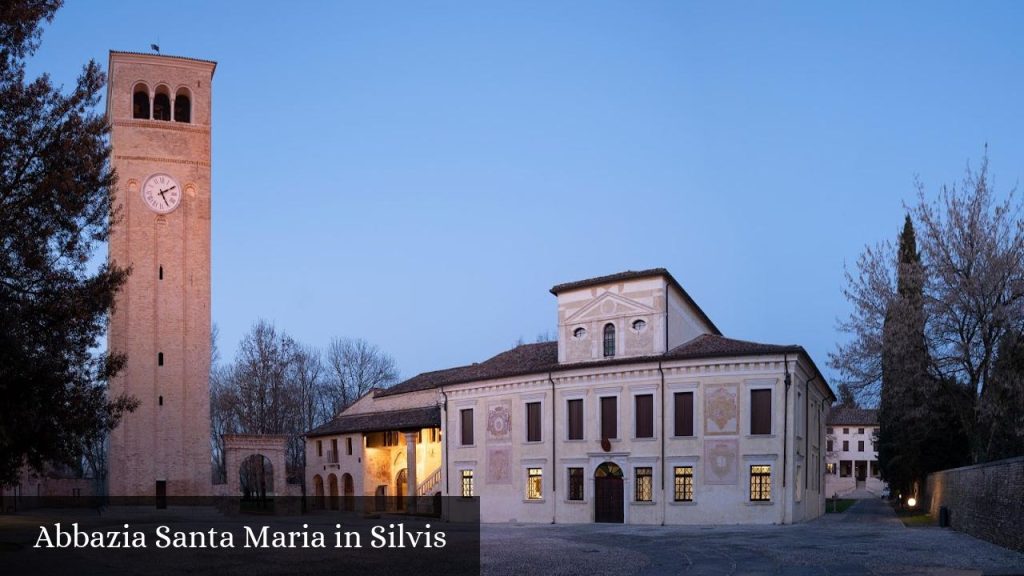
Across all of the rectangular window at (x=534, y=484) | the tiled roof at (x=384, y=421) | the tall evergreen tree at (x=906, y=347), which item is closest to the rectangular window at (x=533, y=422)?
the rectangular window at (x=534, y=484)

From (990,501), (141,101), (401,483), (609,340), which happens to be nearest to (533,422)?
(609,340)

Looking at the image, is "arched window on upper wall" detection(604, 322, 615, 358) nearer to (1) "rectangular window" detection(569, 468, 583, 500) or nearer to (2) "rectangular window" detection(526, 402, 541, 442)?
(2) "rectangular window" detection(526, 402, 541, 442)

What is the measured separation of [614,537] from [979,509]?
1024cm

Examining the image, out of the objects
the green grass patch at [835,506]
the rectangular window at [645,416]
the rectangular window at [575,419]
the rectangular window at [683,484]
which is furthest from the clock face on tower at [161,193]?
the green grass patch at [835,506]

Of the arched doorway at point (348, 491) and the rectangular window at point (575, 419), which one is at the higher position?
the rectangular window at point (575, 419)

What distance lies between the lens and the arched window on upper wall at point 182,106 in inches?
2004

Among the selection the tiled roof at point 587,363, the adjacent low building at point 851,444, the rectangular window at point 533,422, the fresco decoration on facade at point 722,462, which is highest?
the tiled roof at point 587,363

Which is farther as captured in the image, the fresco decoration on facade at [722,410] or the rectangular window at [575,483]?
the rectangular window at [575,483]

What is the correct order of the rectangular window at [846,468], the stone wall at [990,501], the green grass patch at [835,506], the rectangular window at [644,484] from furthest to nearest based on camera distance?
1. the rectangular window at [846,468]
2. the green grass patch at [835,506]
3. the rectangular window at [644,484]
4. the stone wall at [990,501]

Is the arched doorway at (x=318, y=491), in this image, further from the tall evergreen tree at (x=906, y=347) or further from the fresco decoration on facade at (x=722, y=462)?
the tall evergreen tree at (x=906, y=347)

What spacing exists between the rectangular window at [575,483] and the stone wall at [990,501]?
13.3 metres

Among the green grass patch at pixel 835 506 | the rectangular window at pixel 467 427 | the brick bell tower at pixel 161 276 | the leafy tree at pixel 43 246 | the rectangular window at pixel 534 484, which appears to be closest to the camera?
the leafy tree at pixel 43 246

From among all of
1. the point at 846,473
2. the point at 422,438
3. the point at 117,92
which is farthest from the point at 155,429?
the point at 846,473

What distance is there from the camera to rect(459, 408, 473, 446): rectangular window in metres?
40.1
